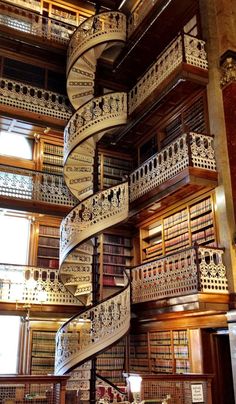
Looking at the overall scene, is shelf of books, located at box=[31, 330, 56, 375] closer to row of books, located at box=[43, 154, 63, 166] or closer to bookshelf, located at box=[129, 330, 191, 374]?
bookshelf, located at box=[129, 330, 191, 374]

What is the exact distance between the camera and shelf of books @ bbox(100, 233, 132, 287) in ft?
26.6

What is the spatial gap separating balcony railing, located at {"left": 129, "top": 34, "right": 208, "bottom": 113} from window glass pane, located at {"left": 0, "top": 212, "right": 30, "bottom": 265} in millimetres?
3122

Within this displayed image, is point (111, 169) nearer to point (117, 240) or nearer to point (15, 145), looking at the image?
point (117, 240)

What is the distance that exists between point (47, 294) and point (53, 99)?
3915mm

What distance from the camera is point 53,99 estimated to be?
8633mm

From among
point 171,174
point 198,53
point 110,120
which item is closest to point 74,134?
point 110,120

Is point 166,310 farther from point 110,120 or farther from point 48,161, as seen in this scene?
point 48,161

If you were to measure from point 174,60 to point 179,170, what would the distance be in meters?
1.91

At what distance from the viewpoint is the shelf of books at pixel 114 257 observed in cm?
812

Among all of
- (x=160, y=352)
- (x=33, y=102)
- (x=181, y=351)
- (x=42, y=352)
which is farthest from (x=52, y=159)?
(x=181, y=351)

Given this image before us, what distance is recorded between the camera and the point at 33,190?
782 cm

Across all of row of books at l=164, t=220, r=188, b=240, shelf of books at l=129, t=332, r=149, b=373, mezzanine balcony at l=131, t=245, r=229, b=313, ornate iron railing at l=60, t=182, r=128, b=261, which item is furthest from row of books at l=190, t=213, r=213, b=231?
shelf of books at l=129, t=332, r=149, b=373

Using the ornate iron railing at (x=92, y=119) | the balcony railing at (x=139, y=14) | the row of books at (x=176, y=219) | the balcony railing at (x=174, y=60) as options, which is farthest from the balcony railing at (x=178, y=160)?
the balcony railing at (x=139, y=14)

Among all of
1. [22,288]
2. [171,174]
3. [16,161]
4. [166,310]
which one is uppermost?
[16,161]
